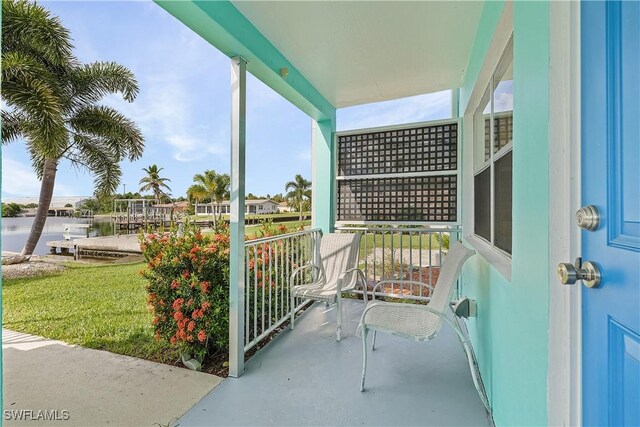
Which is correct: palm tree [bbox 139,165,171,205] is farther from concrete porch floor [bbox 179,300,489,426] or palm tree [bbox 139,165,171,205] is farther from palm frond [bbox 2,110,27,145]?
concrete porch floor [bbox 179,300,489,426]

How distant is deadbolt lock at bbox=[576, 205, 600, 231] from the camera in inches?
28.5

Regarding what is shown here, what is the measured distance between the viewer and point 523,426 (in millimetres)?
1153

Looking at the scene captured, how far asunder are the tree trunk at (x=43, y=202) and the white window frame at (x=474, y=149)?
31.6ft

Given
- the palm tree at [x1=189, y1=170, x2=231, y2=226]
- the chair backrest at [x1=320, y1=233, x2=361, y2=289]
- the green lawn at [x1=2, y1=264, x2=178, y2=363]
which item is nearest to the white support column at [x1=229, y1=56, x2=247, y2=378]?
the green lawn at [x1=2, y1=264, x2=178, y2=363]

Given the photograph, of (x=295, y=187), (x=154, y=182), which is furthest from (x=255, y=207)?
(x=154, y=182)

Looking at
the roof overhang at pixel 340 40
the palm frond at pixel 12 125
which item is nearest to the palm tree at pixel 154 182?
the palm frond at pixel 12 125

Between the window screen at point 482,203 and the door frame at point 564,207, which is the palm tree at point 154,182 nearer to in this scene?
the window screen at point 482,203

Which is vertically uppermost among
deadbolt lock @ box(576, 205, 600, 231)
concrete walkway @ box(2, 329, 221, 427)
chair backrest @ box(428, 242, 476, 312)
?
deadbolt lock @ box(576, 205, 600, 231)

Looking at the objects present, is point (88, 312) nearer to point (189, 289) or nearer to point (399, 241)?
point (189, 289)

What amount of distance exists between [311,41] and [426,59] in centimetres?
124

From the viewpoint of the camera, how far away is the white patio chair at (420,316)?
6.25 feet

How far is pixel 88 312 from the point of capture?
430cm

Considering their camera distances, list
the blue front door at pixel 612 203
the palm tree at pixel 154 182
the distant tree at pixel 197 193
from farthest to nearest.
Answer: the distant tree at pixel 197 193 → the palm tree at pixel 154 182 → the blue front door at pixel 612 203

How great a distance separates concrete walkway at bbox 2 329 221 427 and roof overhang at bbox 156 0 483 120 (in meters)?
2.62
